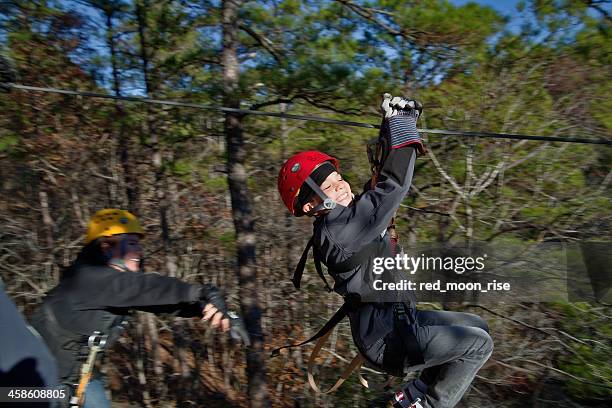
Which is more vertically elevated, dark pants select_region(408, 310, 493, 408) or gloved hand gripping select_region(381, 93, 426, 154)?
gloved hand gripping select_region(381, 93, 426, 154)

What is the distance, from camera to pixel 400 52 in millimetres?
6781

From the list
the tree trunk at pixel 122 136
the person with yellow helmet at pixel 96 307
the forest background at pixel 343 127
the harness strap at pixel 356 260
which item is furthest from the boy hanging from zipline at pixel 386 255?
the tree trunk at pixel 122 136

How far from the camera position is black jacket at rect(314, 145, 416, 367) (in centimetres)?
228

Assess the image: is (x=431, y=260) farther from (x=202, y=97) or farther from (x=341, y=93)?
(x=202, y=97)

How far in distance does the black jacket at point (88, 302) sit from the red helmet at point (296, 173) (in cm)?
61

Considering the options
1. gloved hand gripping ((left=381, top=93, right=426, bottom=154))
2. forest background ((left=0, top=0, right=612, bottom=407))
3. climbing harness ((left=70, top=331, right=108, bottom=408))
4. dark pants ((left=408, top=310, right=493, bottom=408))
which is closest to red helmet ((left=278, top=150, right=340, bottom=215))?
gloved hand gripping ((left=381, top=93, right=426, bottom=154))

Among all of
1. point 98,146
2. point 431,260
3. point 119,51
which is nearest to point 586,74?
point 431,260

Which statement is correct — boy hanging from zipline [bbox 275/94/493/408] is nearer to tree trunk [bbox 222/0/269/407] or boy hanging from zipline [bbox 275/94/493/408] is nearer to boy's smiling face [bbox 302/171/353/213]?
boy's smiling face [bbox 302/171/353/213]

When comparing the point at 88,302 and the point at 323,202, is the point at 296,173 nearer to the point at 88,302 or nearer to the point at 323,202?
the point at 323,202

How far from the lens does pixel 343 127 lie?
719 centimetres

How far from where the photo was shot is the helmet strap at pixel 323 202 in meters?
2.44

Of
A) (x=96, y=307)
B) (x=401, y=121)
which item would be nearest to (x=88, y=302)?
(x=96, y=307)

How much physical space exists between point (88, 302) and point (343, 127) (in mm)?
5080

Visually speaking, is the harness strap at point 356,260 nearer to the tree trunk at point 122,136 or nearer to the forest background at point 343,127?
the forest background at point 343,127
